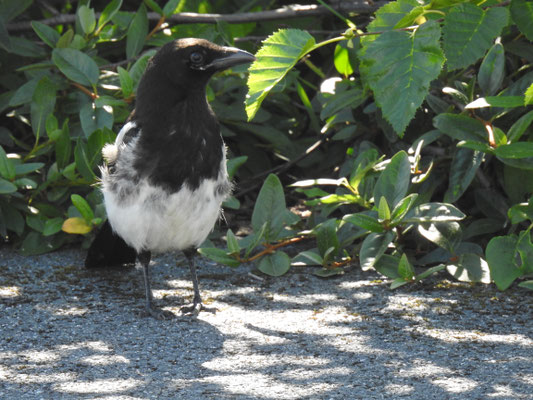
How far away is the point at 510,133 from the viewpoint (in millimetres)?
4441

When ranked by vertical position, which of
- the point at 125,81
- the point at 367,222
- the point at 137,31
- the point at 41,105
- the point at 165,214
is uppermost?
the point at 137,31

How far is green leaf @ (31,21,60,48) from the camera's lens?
5457mm

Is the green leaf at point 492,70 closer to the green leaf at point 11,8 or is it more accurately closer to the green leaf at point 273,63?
the green leaf at point 273,63

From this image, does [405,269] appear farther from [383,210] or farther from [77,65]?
[77,65]

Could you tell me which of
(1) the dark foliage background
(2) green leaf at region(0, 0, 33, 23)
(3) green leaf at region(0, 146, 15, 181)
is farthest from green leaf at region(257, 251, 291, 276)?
(2) green leaf at region(0, 0, 33, 23)

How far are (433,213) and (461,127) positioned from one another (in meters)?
0.49

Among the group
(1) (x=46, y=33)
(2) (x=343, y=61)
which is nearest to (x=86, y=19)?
(1) (x=46, y=33)

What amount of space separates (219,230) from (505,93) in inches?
80.3

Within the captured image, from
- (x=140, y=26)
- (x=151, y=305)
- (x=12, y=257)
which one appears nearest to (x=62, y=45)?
(x=140, y=26)

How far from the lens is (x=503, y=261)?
4.29 meters

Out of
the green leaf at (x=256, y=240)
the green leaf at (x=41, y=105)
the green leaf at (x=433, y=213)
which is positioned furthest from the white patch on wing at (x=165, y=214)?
the green leaf at (x=433, y=213)

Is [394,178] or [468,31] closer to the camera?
[468,31]

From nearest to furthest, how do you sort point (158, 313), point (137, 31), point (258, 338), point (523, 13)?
point (523, 13) < point (258, 338) < point (158, 313) < point (137, 31)

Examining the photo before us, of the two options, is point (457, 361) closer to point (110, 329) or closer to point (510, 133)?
point (510, 133)
